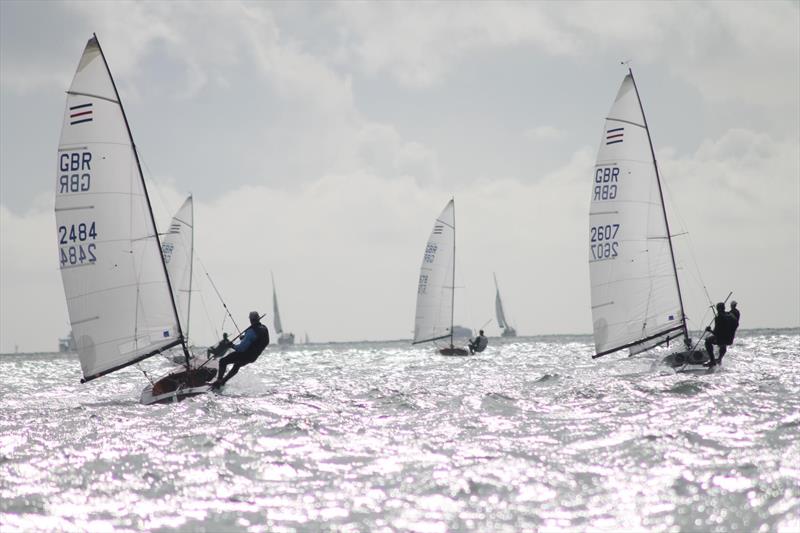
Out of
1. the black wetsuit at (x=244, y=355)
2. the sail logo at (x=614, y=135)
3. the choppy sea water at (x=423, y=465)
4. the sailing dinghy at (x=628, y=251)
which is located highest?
the sail logo at (x=614, y=135)

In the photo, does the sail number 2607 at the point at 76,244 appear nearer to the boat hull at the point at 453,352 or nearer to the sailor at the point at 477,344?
the boat hull at the point at 453,352

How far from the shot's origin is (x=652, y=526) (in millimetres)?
6000

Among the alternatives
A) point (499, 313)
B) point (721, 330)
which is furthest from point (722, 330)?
point (499, 313)

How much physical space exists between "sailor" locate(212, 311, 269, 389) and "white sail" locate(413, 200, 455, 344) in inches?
1178

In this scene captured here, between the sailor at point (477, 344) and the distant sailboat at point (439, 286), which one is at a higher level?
the distant sailboat at point (439, 286)

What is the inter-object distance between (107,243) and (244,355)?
354 centimetres

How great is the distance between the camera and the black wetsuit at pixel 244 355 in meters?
17.0

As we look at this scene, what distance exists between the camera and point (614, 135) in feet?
75.5

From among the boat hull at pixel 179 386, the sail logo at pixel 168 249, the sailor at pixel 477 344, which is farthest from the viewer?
the sailor at pixel 477 344

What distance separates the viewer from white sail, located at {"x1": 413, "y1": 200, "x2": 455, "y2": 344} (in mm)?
47250

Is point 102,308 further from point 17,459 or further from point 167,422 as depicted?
point 17,459

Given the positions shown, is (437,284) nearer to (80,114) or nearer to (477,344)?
(477,344)

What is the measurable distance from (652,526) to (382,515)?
1.98 m

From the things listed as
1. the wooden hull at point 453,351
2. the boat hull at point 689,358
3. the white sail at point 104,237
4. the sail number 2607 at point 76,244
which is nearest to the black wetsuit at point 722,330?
the boat hull at point 689,358
